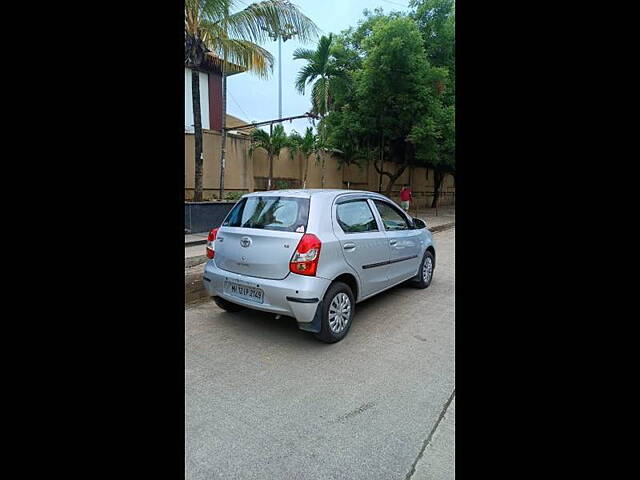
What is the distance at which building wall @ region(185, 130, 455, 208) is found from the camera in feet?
39.6

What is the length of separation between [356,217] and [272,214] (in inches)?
38.0

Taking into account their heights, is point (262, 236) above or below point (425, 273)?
above

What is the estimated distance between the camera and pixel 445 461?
2.26 m

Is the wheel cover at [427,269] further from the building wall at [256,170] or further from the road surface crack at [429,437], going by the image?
the building wall at [256,170]

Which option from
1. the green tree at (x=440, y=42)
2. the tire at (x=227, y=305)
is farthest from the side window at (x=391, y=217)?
the green tree at (x=440, y=42)

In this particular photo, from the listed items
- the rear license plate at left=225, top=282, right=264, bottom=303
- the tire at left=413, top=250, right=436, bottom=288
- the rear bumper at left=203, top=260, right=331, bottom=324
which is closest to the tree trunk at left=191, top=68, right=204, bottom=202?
the tire at left=413, top=250, right=436, bottom=288

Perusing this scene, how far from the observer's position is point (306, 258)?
3.78 meters

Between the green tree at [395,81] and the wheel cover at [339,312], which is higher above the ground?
the green tree at [395,81]

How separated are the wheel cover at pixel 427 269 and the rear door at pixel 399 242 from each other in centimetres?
30

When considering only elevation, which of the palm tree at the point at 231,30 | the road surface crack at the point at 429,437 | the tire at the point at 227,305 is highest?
the palm tree at the point at 231,30

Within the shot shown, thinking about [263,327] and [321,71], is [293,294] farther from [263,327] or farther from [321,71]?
[321,71]

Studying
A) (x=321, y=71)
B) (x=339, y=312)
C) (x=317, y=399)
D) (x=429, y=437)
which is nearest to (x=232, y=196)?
(x=321, y=71)

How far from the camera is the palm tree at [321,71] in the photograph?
52.7ft
